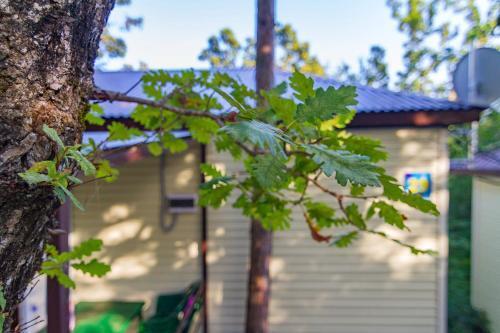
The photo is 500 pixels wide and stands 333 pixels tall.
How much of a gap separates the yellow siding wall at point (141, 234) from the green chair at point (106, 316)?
285 mm

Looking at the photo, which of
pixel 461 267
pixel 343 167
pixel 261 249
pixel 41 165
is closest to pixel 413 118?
pixel 261 249

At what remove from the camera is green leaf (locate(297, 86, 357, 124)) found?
0.89 m

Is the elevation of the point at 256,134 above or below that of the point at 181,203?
above

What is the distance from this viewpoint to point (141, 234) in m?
5.43

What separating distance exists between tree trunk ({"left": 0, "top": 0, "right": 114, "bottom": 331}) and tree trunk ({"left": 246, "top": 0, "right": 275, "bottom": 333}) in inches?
153

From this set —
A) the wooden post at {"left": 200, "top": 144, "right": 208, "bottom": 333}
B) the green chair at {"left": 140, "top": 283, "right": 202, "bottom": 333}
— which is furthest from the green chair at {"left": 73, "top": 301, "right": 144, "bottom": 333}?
the wooden post at {"left": 200, "top": 144, "right": 208, "bottom": 333}

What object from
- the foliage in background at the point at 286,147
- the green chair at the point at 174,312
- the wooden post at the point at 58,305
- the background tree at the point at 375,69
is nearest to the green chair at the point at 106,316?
the green chair at the point at 174,312

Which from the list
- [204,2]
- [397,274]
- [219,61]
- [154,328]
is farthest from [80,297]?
[219,61]

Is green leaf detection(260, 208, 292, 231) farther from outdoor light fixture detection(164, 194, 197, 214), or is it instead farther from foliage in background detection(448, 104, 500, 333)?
outdoor light fixture detection(164, 194, 197, 214)

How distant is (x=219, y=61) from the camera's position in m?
27.0

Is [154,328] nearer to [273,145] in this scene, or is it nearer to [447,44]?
[273,145]

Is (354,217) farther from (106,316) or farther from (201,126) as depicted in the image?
(106,316)

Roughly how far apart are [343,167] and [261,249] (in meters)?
4.19

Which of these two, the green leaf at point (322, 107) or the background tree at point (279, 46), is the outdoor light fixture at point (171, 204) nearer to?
the green leaf at point (322, 107)
